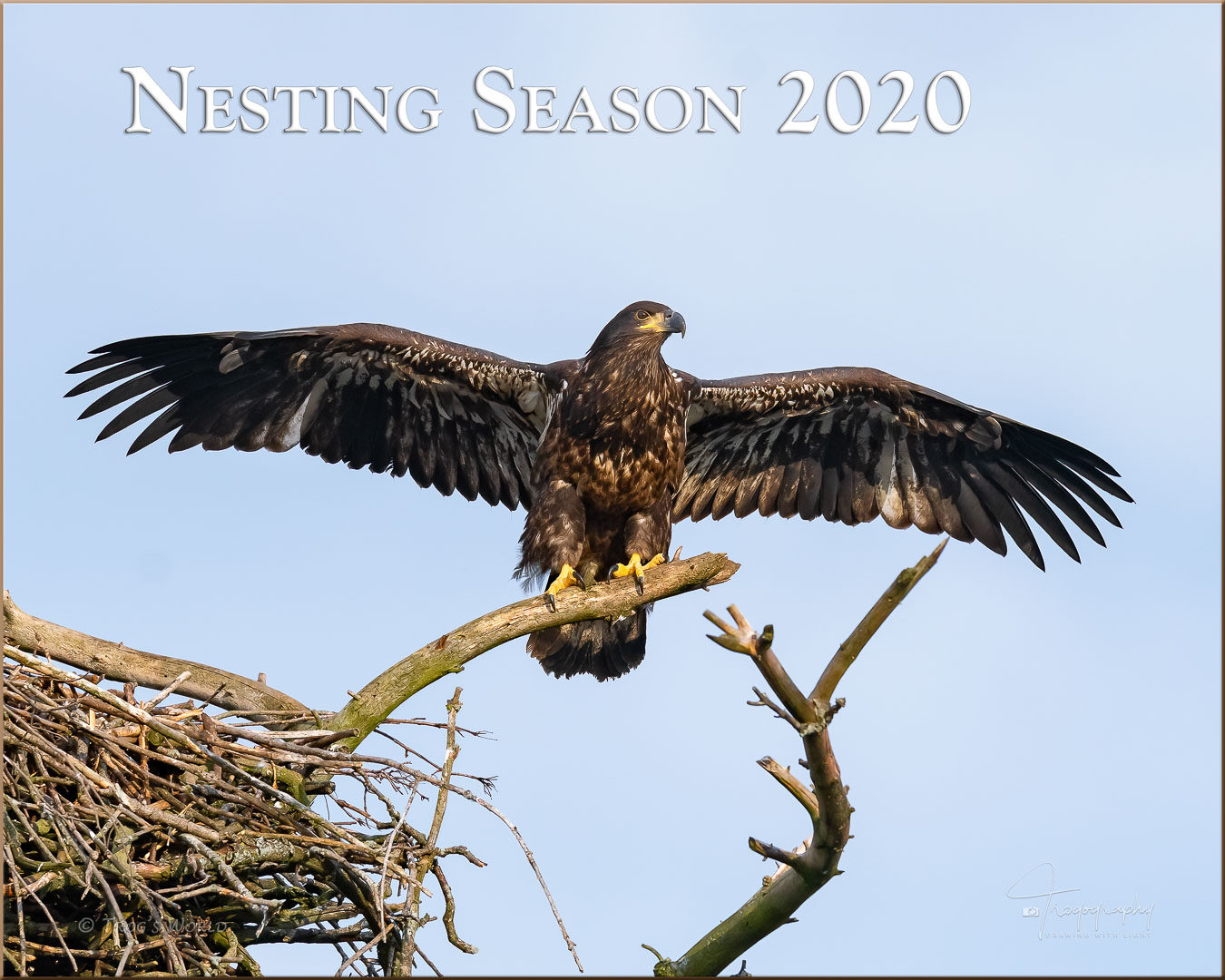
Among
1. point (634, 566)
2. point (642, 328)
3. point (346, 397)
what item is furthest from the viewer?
point (346, 397)

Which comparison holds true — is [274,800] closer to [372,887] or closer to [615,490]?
[372,887]

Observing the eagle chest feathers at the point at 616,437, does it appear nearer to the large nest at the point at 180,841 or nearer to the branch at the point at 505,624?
the branch at the point at 505,624

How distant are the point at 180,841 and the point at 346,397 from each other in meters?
3.88

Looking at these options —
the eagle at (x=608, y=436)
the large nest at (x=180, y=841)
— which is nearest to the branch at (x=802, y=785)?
the large nest at (x=180, y=841)

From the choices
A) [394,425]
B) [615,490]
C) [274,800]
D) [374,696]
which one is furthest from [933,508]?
[274,800]

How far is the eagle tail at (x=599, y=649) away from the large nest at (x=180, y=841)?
8.21 feet

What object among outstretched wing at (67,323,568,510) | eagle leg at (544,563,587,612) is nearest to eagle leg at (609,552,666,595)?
eagle leg at (544,563,587,612)

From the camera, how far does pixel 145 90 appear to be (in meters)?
9.00

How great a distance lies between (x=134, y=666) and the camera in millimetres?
6625

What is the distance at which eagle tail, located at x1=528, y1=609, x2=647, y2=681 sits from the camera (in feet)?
28.8

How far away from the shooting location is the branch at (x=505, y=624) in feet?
21.4

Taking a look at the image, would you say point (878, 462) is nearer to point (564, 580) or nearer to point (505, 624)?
point (564, 580)
